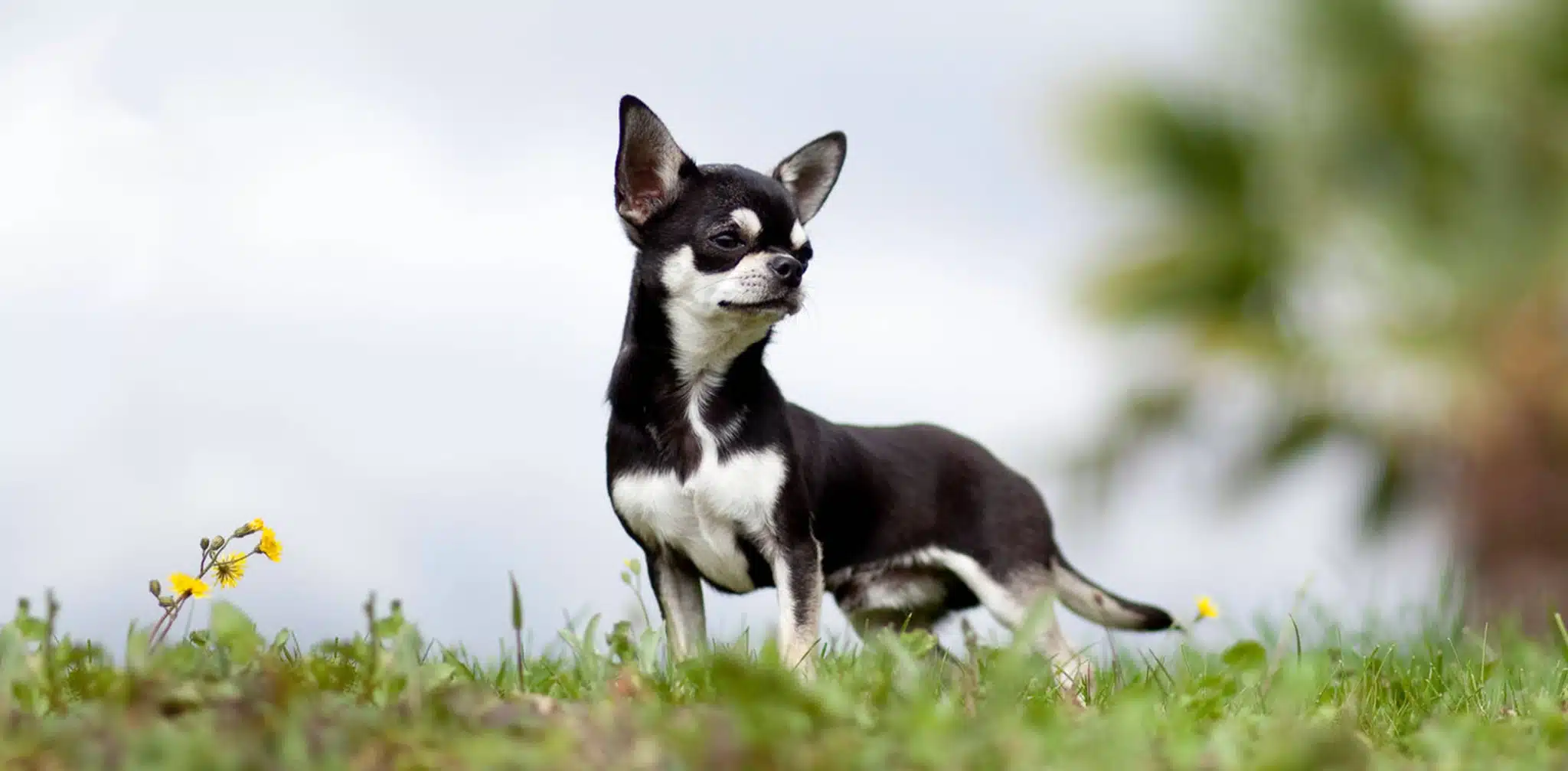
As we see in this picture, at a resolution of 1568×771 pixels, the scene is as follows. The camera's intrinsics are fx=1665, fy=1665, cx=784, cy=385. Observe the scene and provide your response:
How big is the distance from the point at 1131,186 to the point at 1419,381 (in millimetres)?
3445

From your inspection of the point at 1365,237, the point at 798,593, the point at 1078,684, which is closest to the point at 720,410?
the point at 798,593

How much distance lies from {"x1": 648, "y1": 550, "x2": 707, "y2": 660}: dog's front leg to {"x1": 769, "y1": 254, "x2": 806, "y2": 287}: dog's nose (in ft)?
3.33

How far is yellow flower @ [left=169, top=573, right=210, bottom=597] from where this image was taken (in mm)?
4676

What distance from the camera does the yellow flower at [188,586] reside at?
4.68 m

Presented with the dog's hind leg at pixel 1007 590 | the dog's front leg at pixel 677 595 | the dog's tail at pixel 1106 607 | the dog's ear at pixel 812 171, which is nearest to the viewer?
the dog's front leg at pixel 677 595

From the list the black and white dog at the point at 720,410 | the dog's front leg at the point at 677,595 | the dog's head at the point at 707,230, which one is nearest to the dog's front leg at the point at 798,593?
the black and white dog at the point at 720,410

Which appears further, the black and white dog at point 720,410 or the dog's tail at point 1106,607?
the dog's tail at point 1106,607

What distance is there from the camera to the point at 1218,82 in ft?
54.7

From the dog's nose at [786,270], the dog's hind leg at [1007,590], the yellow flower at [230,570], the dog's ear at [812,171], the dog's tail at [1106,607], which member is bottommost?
the dog's tail at [1106,607]

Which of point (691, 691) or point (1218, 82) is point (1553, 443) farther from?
point (691, 691)

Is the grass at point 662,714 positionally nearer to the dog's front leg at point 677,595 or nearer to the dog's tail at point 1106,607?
the dog's front leg at point 677,595

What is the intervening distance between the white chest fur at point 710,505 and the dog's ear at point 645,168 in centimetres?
86

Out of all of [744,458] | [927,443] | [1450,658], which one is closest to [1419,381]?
[1450,658]

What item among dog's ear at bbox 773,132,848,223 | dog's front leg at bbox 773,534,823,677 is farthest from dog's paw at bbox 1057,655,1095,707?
dog's ear at bbox 773,132,848,223
